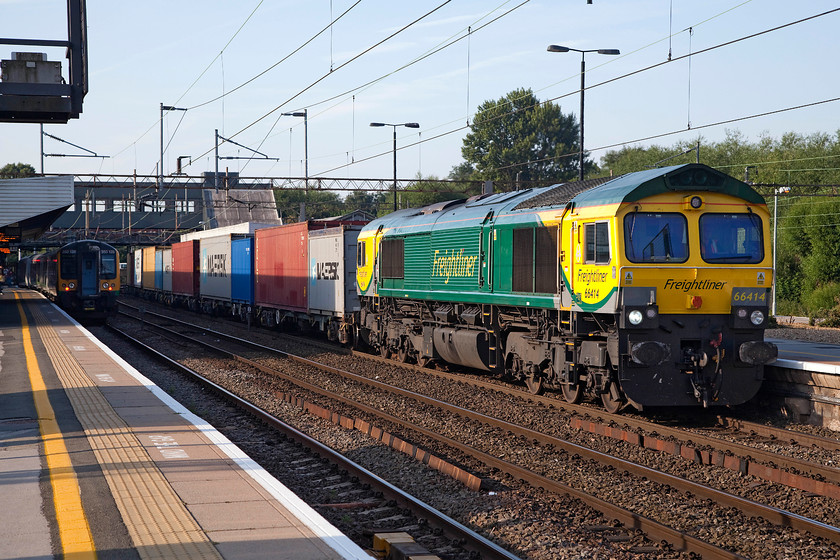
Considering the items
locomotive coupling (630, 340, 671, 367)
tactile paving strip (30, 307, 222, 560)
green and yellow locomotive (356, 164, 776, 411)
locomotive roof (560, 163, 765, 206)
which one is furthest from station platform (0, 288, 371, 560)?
locomotive roof (560, 163, 765, 206)

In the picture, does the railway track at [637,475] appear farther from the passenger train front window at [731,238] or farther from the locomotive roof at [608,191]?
the passenger train front window at [731,238]

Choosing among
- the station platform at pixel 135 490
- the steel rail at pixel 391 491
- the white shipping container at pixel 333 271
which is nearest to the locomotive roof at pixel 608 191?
the steel rail at pixel 391 491

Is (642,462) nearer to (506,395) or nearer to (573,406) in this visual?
(573,406)

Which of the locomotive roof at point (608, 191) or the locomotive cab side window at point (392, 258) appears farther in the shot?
the locomotive cab side window at point (392, 258)

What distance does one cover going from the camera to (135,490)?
27.9 feet

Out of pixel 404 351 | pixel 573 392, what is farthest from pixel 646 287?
pixel 404 351

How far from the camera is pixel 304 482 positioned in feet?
35.1

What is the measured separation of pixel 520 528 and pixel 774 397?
27.3 feet

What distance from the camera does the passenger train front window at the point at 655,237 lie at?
1334 cm

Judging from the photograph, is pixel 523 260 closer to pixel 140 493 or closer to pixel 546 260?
pixel 546 260

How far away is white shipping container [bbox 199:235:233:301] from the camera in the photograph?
40.2 meters

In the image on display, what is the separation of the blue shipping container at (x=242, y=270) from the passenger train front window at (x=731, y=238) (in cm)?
A: 2620

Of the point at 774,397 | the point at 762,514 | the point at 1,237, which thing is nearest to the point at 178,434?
the point at 762,514

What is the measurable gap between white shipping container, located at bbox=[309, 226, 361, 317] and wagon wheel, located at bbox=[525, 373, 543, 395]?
1031 centimetres
